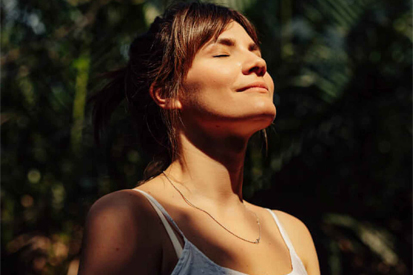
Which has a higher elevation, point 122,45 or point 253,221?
point 122,45

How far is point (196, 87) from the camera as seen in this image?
4.93ft

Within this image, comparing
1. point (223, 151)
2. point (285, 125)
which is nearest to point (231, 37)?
point (223, 151)

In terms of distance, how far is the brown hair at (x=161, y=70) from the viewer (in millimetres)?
1571

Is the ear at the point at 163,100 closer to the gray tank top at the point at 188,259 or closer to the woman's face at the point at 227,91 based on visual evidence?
the woman's face at the point at 227,91

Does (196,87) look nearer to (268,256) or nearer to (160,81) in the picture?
(160,81)

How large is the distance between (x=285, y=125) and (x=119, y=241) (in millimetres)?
2666

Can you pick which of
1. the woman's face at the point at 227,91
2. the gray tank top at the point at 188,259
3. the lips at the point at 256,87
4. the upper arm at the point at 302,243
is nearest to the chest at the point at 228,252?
the gray tank top at the point at 188,259

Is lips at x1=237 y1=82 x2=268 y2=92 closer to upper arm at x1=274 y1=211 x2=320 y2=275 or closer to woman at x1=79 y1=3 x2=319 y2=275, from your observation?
woman at x1=79 y1=3 x2=319 y2=275

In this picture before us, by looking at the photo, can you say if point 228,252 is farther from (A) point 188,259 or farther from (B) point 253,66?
(B) point 253,66

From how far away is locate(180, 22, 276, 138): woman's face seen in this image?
1.44 meters

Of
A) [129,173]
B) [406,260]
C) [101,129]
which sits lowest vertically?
[406,260]

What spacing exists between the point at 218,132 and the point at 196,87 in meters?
0.18

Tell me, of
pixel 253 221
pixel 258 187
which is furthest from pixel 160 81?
pixel 258 187

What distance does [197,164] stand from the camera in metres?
1.56
